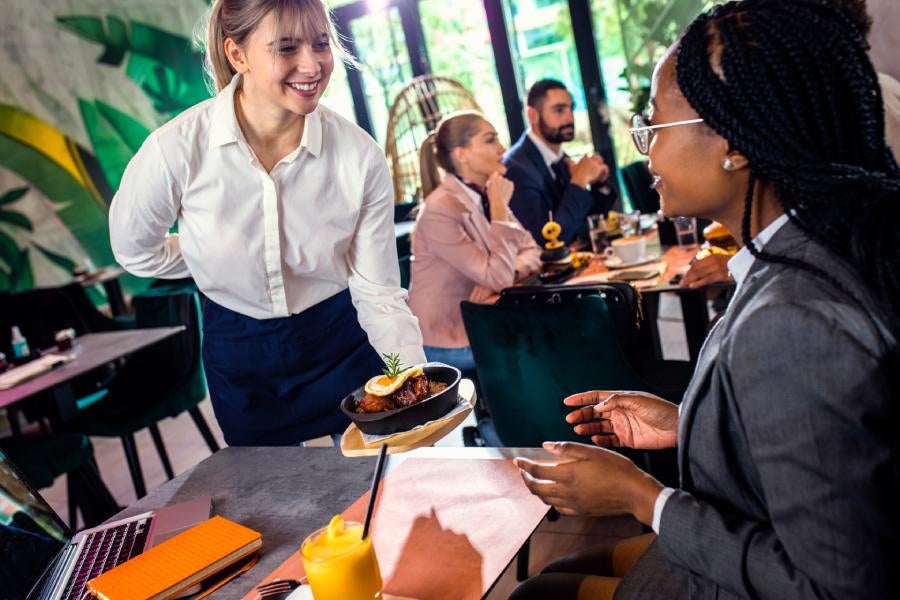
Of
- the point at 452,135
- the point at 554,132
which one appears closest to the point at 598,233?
the point at 452,135

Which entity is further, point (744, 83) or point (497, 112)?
point (497, 112)

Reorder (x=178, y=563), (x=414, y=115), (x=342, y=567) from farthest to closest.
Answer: (x=414, y=115) < (x=178, y=563) < (x=342, y=567)

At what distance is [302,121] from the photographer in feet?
6.19

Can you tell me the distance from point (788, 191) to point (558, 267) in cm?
211

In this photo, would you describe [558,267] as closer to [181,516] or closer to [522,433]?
[522,433]

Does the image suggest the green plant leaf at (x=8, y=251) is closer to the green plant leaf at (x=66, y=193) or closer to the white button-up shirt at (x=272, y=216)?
the green plant leaf at (x=66, y=193)

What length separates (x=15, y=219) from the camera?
18.4ft

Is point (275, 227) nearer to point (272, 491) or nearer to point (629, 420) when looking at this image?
point (272, 491)

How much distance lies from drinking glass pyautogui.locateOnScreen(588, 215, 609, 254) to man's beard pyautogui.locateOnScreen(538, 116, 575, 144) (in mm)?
1018

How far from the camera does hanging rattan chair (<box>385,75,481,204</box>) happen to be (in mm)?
6336

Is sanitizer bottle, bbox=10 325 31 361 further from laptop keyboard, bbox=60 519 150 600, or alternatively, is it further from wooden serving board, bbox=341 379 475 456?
wooden serving board, bbox=341 379 475 456

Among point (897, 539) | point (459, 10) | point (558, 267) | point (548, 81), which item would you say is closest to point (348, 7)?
point (459, 10)

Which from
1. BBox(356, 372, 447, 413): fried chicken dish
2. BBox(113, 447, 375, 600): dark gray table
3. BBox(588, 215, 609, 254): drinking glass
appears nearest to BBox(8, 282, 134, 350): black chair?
BBox(588, 215, 609, 254): drinking glass

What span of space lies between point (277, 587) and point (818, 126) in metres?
0.85
